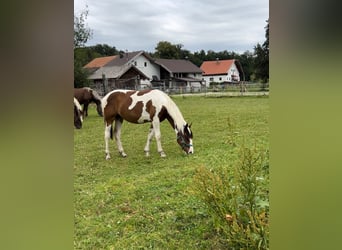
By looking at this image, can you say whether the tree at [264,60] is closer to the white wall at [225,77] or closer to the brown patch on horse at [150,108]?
the white wall at [225,77]

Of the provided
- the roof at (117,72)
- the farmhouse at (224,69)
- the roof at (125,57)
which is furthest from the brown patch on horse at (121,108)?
the farmhouse at (224,69)

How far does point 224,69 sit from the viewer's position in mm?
1525

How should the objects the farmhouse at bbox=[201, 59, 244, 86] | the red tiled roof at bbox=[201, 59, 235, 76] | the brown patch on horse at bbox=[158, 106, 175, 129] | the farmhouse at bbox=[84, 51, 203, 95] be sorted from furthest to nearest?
the brown patch on horse at bbox=[158, 106, 175, 129] < the farmhouse at bbox=[84, 51, 203, 95] < the red tiled roof at bbox=[201, 59, 235, 76] < the farmhouse at bbox=[201, 59, 244, 86]

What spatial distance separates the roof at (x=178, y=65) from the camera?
174cm

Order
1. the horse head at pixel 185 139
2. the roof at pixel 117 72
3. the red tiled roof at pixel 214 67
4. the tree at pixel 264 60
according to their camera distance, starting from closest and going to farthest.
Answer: the tree at pixel 264 60 < the red tiled roof at pixel 214 67 < the roof at pixel 117 72 < the horse head at pixel 185 139

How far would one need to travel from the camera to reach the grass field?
1476 mm

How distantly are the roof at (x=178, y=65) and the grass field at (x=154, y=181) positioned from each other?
41 cm

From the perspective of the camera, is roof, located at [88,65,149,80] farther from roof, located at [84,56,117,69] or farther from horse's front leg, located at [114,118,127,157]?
horse's front leg, located at [114,118,127,157]

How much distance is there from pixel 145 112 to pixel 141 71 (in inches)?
41.7

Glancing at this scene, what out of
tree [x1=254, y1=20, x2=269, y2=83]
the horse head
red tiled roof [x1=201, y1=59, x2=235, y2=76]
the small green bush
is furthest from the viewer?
the horse head

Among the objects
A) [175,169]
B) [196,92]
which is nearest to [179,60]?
[196,92]

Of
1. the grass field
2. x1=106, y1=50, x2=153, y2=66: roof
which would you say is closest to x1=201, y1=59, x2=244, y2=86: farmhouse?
the grass field

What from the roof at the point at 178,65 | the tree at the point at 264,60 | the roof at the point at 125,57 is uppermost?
the roof at the point at 125,57
